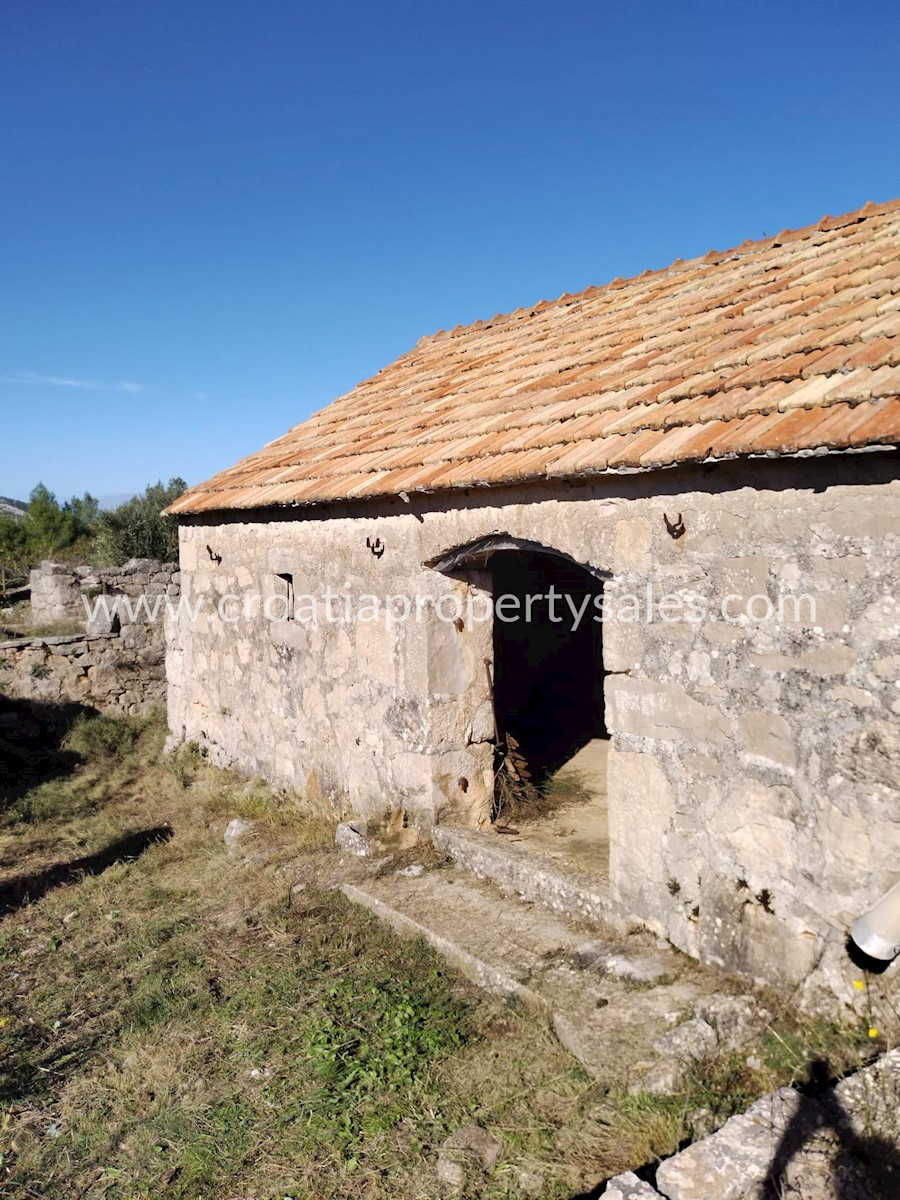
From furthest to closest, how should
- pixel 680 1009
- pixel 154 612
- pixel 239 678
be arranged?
pixel 154 612 < pixel 239 678 < pixel 680 1009

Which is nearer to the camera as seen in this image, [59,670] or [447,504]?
[447,504]

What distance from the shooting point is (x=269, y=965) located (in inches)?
168

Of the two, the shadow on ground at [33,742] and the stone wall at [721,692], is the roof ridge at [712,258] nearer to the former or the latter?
the stone wall at [721,692]

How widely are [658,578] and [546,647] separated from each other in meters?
4.72

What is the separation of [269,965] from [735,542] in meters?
3.07

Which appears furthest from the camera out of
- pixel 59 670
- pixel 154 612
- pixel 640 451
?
pixel 154 612

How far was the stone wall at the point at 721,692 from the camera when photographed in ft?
10.1

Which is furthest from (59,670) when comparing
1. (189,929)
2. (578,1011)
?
(578,1011)

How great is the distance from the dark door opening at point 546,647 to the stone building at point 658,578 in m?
0.65

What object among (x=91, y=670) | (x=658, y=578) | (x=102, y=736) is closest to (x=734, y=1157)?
(x=658, y=578)

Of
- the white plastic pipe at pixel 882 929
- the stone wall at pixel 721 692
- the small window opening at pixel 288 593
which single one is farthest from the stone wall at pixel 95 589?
the white plastic pipe at pixel 882 929

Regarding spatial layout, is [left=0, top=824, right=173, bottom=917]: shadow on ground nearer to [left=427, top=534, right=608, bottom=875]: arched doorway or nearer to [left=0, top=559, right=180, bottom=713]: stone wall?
[left=427, top=534, right=608, bottom=875]: arched doorway

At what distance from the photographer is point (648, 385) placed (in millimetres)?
4262

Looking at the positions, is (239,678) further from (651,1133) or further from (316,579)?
(651,1133)
